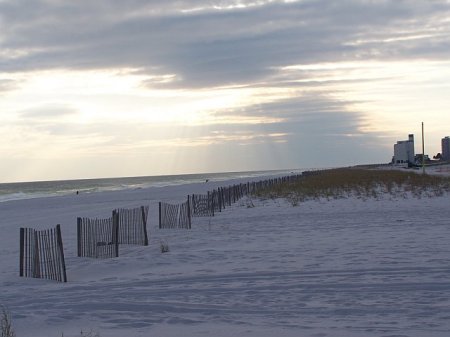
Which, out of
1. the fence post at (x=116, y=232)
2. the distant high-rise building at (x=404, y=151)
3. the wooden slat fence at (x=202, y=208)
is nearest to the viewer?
the fence post at (x=116, y=232)

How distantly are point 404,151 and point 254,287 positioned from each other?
146069 mm

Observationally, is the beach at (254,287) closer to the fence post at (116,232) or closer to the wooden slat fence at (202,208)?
the fence post at (116,232)

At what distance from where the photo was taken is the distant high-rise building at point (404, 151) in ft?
458

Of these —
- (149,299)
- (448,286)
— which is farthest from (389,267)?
(149,299)

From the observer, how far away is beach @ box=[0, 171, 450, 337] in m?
7.64

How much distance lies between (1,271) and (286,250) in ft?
20.6

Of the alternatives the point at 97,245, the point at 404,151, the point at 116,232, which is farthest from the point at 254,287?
the point at 404,151

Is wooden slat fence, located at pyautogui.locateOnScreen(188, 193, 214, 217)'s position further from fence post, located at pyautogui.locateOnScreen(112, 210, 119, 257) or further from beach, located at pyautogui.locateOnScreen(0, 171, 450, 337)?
fence post, located at pyautogui.locateOnScreen(112, 210, 119, 257)

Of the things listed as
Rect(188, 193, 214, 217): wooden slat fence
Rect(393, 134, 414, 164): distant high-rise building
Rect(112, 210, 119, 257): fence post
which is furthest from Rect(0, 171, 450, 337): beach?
Rect(393, 134, 414, 164): distant high-rise building

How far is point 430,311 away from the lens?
7.89 m

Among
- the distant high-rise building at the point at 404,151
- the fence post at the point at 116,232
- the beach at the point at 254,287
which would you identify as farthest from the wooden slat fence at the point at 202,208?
the distant high-rise building at the point at 404,151

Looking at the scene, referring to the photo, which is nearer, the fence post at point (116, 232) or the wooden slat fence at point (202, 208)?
the fence post at point (116, 232)

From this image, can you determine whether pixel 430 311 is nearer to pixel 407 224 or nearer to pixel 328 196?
pixel 407 224

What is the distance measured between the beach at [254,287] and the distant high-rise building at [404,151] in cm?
12348
